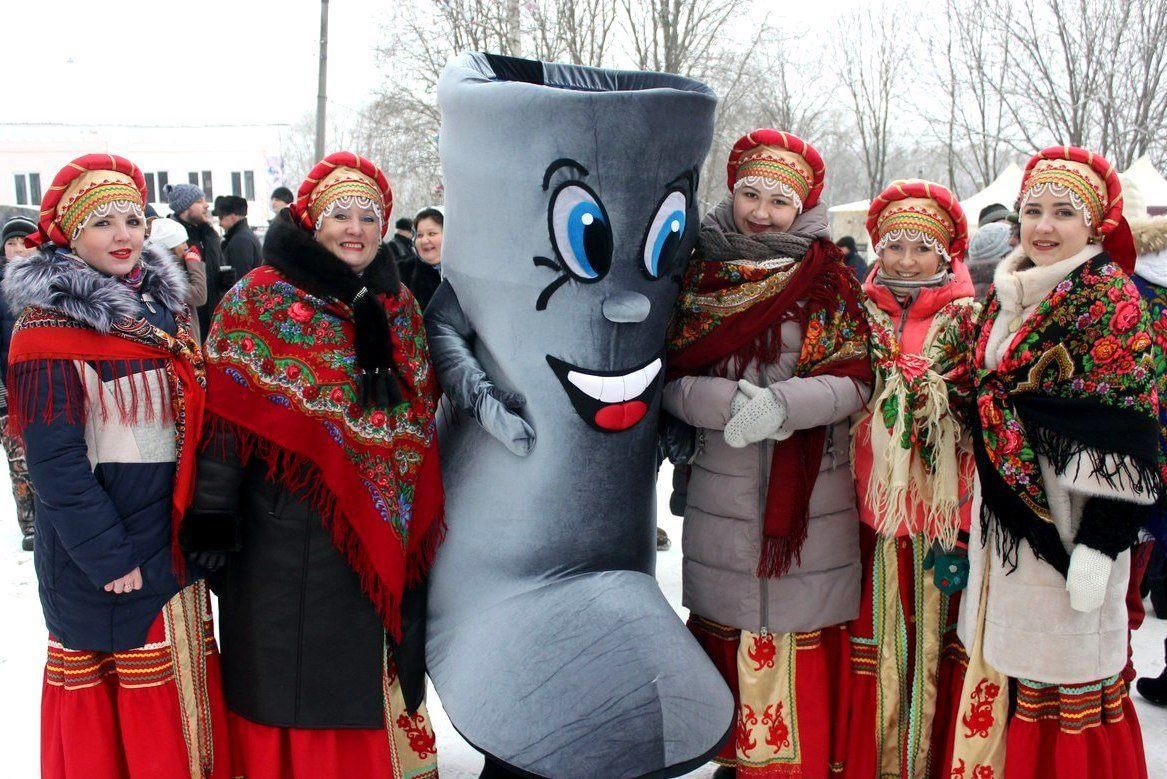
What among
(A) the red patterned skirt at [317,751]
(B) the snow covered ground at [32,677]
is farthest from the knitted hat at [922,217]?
(A) the red patterned skirt at [317,751]

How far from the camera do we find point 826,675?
2.62 meters

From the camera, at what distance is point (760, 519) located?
2.49 m

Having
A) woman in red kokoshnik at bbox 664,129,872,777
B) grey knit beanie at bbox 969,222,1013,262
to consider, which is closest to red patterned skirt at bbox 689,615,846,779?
woman in red kokoshnik at bbox 664,129,872,777

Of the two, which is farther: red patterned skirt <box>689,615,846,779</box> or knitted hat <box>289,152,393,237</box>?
red patterned skirt <box>689,615,846,779</box>

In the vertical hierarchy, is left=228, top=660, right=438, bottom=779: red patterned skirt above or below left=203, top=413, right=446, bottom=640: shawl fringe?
below

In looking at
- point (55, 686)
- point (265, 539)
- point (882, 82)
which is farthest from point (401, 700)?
point (882, 82)

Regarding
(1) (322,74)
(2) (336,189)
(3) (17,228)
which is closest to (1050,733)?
(2) (336,189)

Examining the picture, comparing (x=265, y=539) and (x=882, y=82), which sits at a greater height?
(x=882, y=82)

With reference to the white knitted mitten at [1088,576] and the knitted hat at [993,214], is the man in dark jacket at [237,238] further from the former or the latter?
the white knitted mitten at [1088,576]

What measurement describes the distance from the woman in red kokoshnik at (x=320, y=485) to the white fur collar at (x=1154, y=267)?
209 centimetres

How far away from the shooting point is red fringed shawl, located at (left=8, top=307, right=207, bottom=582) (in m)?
2.09

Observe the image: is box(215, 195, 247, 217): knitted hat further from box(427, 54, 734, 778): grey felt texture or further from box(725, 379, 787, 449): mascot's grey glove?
box(725, 379, 787, 449): mascot's grey glove

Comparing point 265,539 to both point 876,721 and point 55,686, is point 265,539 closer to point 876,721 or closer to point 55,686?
point 55,686

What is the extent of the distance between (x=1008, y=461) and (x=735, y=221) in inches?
37.1
